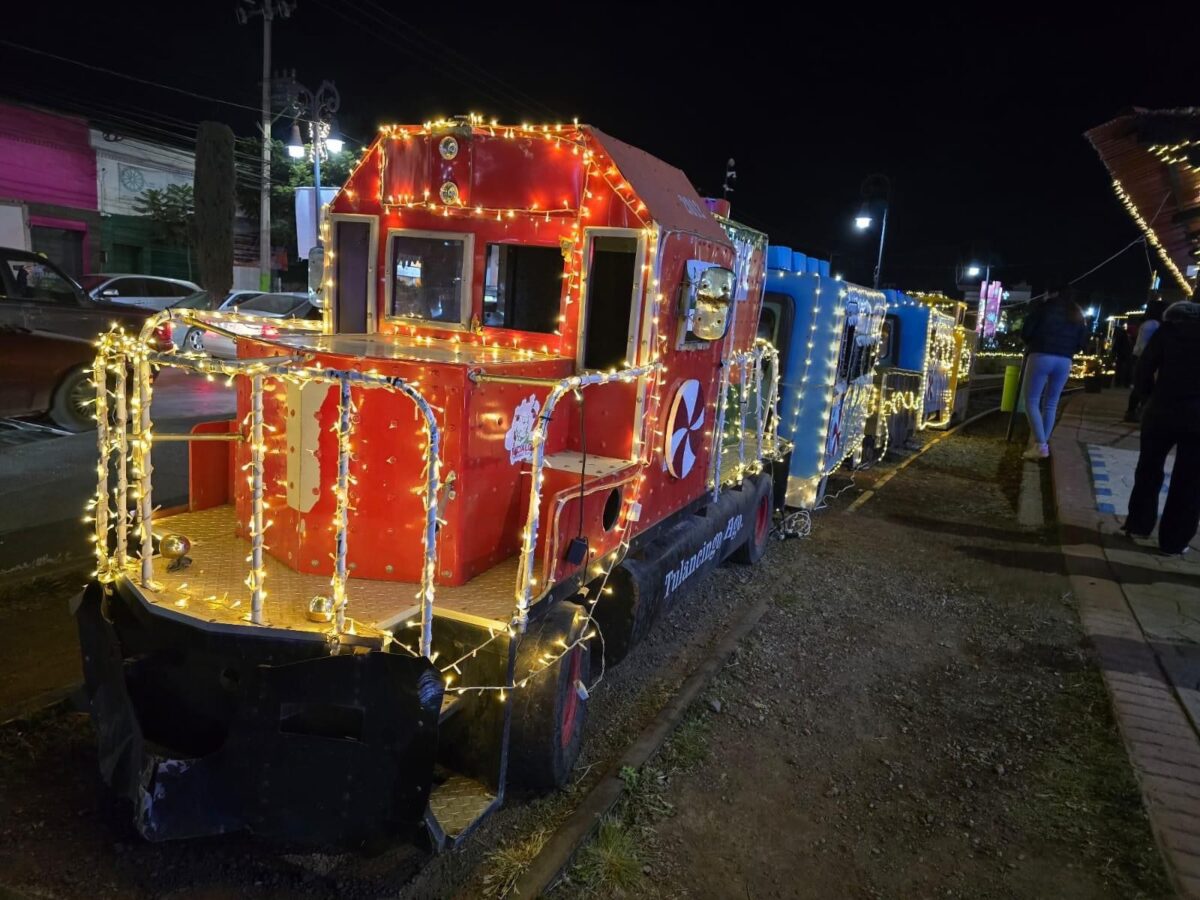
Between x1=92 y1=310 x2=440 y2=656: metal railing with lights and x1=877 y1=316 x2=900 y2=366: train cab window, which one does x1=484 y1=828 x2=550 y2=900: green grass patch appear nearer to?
x1=92 y1=310 x2=440 y2=656: metal railing with lights

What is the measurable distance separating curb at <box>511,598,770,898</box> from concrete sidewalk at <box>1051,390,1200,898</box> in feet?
7.35

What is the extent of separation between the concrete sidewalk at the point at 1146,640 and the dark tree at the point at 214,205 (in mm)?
21296

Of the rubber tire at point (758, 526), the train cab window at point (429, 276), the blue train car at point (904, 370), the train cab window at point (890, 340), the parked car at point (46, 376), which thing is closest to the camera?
the train cab window at point (429, 276)

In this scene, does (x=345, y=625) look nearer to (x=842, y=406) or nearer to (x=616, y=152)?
(x=616, y=152)

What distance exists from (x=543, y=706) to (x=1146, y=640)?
15.4ft

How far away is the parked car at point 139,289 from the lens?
54.1 ft

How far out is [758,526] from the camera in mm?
7258

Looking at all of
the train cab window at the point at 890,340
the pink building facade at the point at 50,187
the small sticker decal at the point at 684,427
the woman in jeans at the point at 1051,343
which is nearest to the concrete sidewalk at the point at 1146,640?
the woman in jeans at the point at 1051,343

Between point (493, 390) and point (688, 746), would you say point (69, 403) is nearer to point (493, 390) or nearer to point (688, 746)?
point (493, 390)

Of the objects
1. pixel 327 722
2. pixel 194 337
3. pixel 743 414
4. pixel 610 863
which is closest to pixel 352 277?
pixel 327 722

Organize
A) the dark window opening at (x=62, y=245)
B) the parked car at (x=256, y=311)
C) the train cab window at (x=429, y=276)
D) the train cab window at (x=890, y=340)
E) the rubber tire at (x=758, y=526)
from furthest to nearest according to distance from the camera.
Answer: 1. the dark window opening at (x=62, y=245)
2. the parked car at (x=256, y=311)
3. the train cab window at (x=890, y=340)
4. the rubber tire at (x=758, y=526)
5. the train cab window at (x=429, y=276)

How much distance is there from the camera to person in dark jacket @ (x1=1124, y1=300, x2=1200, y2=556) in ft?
23.2

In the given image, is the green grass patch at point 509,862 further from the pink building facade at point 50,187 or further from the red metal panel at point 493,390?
the pink building facade at point 50,187

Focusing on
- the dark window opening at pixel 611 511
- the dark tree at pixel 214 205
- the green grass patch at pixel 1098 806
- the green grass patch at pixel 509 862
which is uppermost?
the dark tree at pixel 214 205
